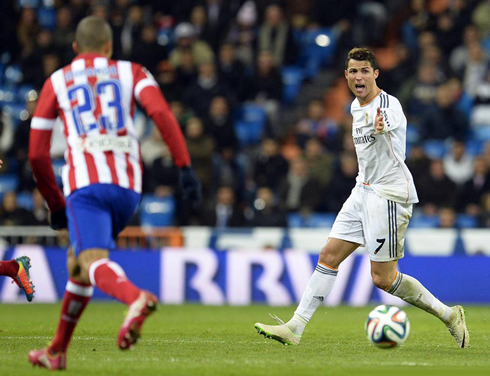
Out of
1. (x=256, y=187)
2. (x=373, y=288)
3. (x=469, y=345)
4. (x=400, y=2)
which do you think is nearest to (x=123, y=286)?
(x=469, y=345)

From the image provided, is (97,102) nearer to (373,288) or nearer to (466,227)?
(373,288)

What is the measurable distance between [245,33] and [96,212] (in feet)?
42.9

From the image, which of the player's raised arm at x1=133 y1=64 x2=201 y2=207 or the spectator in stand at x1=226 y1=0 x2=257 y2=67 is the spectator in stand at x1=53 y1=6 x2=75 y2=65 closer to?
the spectator in stand at x1=226 y1=0 x2=257 y2=67

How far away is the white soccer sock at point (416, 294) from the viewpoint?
776cm

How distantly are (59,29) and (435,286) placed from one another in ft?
29.6

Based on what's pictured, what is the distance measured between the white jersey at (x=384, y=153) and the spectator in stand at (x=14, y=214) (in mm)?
8616

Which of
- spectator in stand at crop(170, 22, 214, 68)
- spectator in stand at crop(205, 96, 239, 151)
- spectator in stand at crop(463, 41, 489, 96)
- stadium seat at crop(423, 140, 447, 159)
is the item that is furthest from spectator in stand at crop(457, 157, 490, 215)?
spectator in stand at crop(170, 22, 214, 68)

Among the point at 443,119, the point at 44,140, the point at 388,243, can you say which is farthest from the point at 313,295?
the point at 443,119

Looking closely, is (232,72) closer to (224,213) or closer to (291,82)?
(291,82)

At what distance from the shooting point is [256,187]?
1608 centimetres

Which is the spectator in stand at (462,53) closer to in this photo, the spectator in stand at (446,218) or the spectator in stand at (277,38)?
the spectator in stand at (277,38)

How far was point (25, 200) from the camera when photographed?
649 inches

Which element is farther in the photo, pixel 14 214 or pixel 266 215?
pixel 14 214

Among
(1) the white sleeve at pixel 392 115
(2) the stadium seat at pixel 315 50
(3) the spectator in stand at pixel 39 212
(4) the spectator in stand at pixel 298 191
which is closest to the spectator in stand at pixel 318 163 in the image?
(4) the spectator in stand at pixel 298 191
